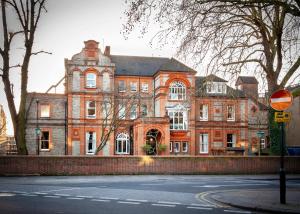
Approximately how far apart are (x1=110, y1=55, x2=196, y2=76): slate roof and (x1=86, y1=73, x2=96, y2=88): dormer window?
362cm

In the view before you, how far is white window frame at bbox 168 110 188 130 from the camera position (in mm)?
53062

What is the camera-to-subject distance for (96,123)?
171 feet

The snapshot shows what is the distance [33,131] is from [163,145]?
16149mm

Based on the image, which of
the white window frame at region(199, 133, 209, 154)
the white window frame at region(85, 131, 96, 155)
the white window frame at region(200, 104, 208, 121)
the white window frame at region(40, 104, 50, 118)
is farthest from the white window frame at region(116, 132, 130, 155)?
the white window frame at region(200, 104, 208, 121)

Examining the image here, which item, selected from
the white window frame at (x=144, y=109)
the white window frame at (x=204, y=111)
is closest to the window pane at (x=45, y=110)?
the white window frame at (x=144, y=109)

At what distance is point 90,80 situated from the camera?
171 ft

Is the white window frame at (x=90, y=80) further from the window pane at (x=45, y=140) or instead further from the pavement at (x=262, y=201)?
the pavement at (x=262, y=201)

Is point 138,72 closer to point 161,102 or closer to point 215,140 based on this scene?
point 161,102

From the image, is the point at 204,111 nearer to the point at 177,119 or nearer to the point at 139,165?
the point at 177,119

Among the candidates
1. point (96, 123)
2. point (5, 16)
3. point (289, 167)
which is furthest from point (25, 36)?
point (96, 123)

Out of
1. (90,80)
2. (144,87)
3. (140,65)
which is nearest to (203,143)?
(144,87)

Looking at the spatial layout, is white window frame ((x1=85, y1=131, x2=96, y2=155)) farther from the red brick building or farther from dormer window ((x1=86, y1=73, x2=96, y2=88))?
dormer window ((x1=86, y1=73, x2=96, y2=88))

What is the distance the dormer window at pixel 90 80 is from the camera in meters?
52.1

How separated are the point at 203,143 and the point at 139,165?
1148 inches
